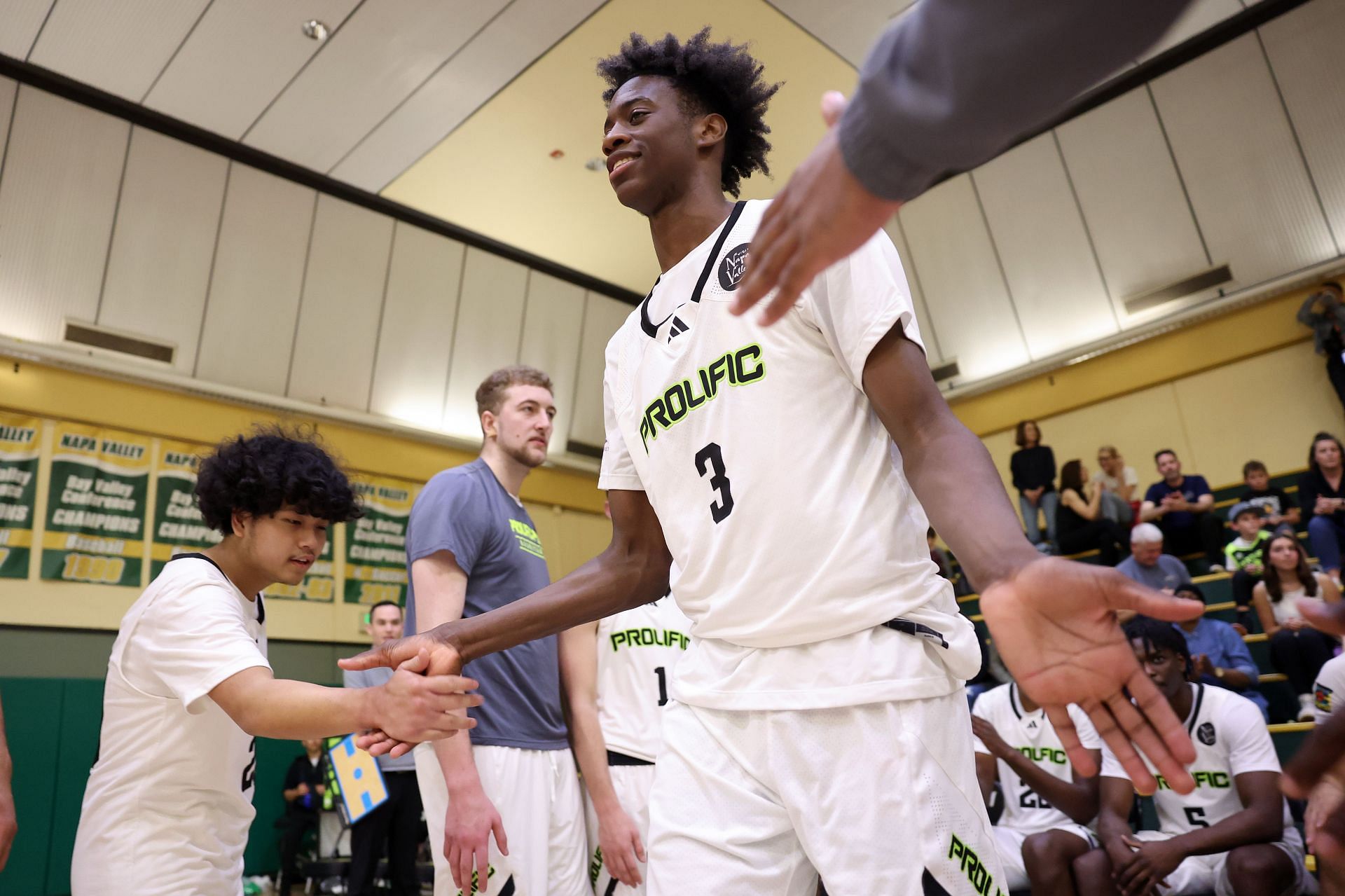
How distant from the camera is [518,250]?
13891 mm

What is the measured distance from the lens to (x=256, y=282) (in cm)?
1162

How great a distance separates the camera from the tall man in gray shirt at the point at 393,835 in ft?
21.5

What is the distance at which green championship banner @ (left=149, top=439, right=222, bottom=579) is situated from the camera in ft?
34.4

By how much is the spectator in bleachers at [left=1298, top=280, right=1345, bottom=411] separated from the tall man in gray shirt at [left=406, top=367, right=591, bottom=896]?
10.3 metres

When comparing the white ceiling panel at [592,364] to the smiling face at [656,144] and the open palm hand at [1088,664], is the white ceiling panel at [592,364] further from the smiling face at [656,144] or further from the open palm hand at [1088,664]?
the open palm hand at [1088,664]

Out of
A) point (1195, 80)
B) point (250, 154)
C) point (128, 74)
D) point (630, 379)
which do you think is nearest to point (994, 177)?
point (1195, 80)

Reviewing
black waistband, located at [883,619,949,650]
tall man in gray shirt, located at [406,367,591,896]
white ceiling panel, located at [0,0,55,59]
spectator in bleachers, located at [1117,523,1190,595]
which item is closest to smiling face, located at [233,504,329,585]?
tall man in gray shirt, located at [406,367,591,896]

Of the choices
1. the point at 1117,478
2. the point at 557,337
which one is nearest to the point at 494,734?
the point at 1117,478

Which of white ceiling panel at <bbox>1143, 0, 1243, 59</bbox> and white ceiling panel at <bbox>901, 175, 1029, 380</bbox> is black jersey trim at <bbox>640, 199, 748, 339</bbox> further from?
white ceiling panel at <bbox>901, 175, 1029, 380</bbox>

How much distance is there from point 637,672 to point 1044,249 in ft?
34.7

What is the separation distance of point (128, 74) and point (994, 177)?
33.1ft

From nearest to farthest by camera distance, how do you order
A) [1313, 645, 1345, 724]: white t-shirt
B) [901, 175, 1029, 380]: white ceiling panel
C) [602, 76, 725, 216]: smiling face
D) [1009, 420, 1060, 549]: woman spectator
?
[602, 76, 725, 216]: smiling face
[1313, 645, 1345, 724]: white t-shirt
[1009, 420, 1060, 549]: woman spectator
[901, 175, 1029, 380]: white ceiling panel

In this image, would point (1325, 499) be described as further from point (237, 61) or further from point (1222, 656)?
point (237, 61)

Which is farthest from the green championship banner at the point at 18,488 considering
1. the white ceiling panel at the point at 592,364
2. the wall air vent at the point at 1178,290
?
the wall air vent at the point at 1178,290
